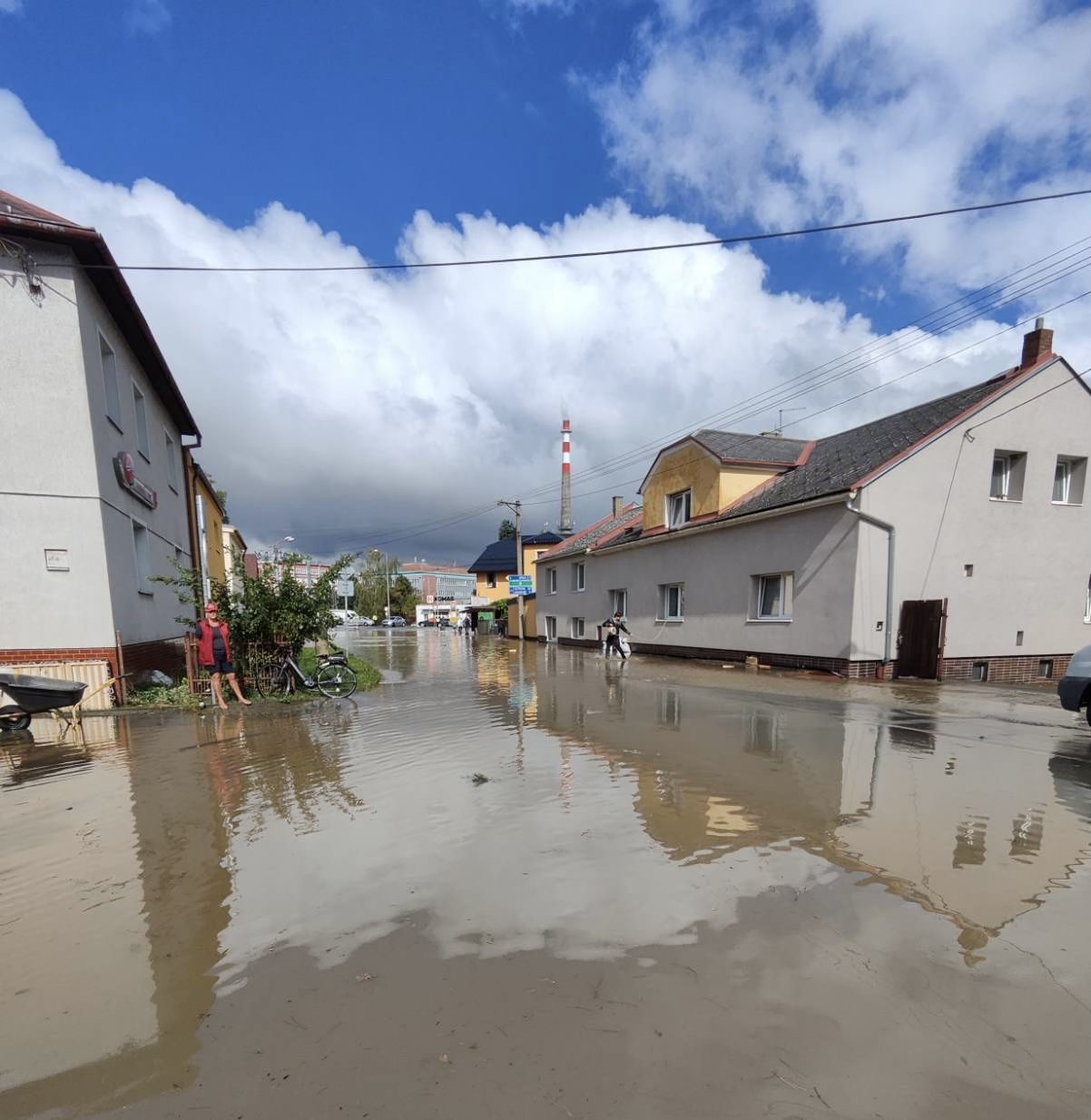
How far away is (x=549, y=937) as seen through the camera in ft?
9.48

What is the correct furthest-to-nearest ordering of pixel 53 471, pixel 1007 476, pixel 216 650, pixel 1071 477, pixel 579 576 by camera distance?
pixel 579 576 → pixel 1071 477 → pixel 1007 476 → pixel 216 650 → pixel 53 471

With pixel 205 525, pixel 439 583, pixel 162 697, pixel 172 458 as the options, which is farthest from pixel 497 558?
pixel 439 583

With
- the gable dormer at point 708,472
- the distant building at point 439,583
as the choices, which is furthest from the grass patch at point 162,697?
the distant building at point 439,583

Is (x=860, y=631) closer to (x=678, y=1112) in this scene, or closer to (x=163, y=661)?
(x=678, y=1112)

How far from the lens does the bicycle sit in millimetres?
10523

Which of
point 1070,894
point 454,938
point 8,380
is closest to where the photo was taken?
point 454,938

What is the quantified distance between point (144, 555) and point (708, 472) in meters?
14.7

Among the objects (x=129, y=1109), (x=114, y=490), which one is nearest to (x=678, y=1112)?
(x=129, y=1109)

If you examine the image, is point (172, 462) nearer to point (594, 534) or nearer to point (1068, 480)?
point (594, 534)

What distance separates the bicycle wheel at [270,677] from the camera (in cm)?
1051

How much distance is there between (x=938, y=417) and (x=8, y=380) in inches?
716

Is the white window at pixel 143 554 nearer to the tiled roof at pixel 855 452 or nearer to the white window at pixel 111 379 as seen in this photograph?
the white window at pixel 111 379

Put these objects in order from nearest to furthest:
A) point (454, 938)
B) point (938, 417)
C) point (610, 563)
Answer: point (454, 938) → point (938, 417) → point (610, 563)

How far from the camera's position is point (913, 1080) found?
2.00m
